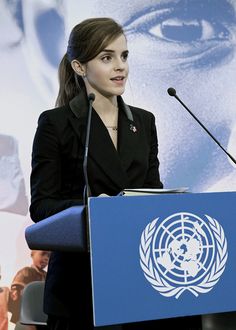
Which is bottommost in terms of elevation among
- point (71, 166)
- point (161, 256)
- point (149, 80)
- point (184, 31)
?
point (161, 256)

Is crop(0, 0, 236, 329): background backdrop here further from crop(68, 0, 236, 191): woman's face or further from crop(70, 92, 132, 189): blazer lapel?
crop(70, 92, 132, 189): blazer lapel

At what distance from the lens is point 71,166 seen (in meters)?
2.07

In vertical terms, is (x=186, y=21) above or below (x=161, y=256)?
above

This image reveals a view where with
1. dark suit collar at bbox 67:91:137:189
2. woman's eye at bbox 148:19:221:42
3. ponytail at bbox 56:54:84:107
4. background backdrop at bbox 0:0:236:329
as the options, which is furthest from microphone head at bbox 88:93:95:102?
woman's eye at bbox 148:19:221:42

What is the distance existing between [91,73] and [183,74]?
231 cm

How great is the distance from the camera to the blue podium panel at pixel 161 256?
5.12ft

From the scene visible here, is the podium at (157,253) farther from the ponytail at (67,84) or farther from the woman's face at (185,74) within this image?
the woman's face at (185,74)

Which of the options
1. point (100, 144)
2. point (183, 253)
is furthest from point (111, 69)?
point (183, 253)

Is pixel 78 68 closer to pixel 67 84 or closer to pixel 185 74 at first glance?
pixel 67 84

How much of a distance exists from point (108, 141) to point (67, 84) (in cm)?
35

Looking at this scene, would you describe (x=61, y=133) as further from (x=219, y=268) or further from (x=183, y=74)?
(x=183, y=74)

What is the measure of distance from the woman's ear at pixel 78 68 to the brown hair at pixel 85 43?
0.05ft

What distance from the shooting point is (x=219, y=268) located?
1653 millimetres

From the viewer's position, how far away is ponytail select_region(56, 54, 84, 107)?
2.30 m
